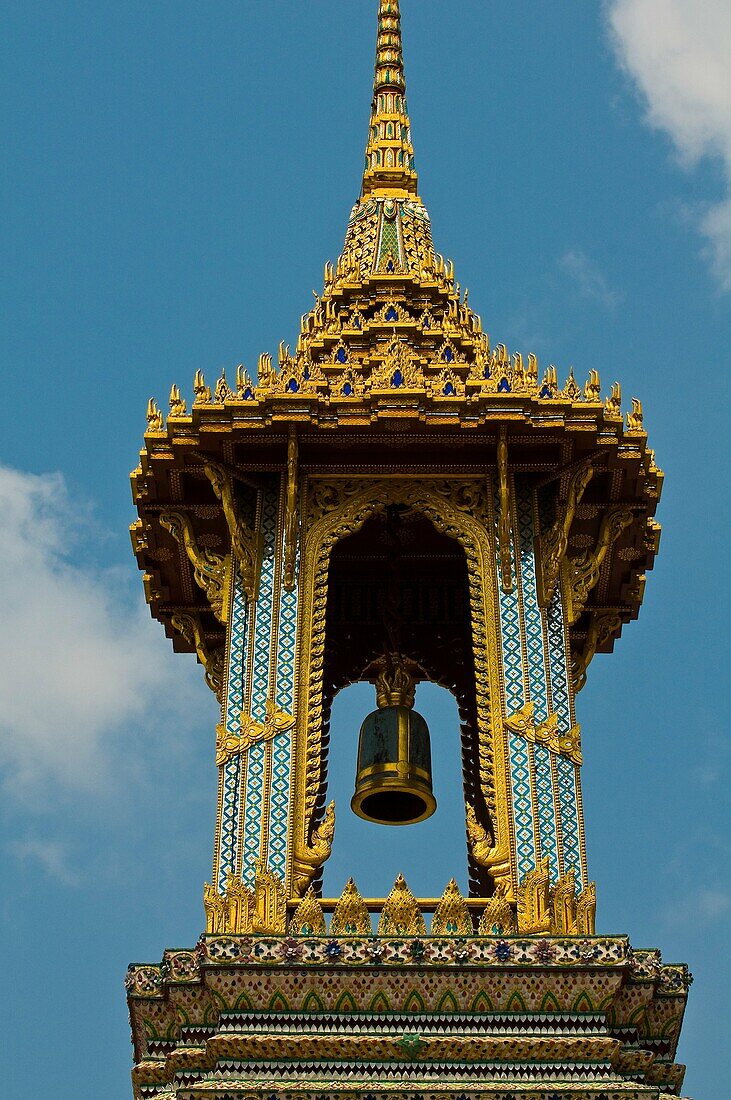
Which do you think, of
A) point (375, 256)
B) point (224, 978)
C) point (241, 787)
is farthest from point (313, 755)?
point (375, 256)

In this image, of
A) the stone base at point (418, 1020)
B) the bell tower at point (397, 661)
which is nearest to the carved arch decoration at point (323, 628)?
the bell tower at point (397, 661)

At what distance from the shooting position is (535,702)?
18594 millimetres

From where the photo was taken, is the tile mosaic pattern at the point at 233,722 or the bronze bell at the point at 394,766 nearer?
the tile mosaic pattern at the point at 233,722

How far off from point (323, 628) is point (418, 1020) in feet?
12.8

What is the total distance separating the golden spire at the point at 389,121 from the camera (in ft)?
75.6

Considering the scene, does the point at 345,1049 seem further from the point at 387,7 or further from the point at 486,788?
the point at 387,7

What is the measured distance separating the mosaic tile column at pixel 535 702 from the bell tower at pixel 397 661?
23 millimetres

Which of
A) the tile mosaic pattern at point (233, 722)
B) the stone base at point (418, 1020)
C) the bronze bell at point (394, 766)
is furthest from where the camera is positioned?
the bronze bell at point (394, 766)

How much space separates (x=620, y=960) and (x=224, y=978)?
2768 mm

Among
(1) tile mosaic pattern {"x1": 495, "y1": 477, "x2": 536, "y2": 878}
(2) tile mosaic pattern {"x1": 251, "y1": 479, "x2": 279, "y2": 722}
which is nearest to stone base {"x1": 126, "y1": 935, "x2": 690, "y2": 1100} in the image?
(1) tile mosaic pattern {"x1": 495, "y1": 477, "x2": 536, "y2": 878}

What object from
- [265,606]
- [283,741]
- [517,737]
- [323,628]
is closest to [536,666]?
[517,737]

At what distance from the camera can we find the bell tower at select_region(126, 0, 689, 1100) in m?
16.4

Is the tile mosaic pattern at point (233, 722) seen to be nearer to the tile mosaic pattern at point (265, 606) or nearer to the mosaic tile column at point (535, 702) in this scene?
the tile mosaic pattern at point (265, 606)

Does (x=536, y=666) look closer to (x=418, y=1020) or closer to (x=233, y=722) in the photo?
(x=233, y=722)
